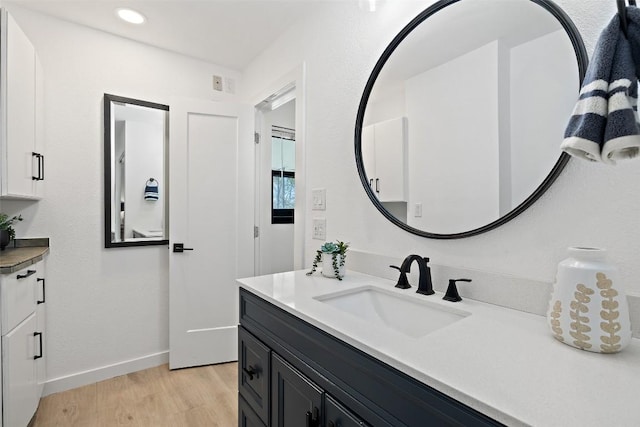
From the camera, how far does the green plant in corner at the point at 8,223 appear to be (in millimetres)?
1832

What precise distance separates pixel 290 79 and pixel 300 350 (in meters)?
1.82

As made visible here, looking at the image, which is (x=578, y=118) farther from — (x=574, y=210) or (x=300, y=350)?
(x=300, y=350)

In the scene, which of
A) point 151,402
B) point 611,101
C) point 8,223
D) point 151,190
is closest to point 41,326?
point 8,223

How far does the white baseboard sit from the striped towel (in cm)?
291

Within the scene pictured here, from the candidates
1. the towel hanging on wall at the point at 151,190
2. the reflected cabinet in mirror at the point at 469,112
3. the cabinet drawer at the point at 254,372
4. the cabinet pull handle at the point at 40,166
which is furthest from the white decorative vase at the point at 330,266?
the cabinet pull handle at the point at 40,166

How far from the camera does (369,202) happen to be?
1.55 meters

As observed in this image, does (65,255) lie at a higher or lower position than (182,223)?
lower

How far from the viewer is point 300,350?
999 mm

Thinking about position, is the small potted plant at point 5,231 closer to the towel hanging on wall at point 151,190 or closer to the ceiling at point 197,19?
the towel hanging on wall at point 151,190

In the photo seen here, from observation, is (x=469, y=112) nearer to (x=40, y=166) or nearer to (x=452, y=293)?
(x=452, y=293)

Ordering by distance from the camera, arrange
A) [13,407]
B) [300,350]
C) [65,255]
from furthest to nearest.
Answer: [65,255] → [13,407] → [300,350]

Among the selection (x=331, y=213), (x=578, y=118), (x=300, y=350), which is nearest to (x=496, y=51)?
(x=578, y=118)

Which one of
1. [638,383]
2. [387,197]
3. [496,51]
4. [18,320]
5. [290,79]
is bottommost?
[18,320]

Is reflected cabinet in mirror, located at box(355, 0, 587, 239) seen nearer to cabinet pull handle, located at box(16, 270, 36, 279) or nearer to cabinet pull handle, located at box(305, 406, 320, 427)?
cabinet pull handle, located at box(305, 406, 320, 427)
